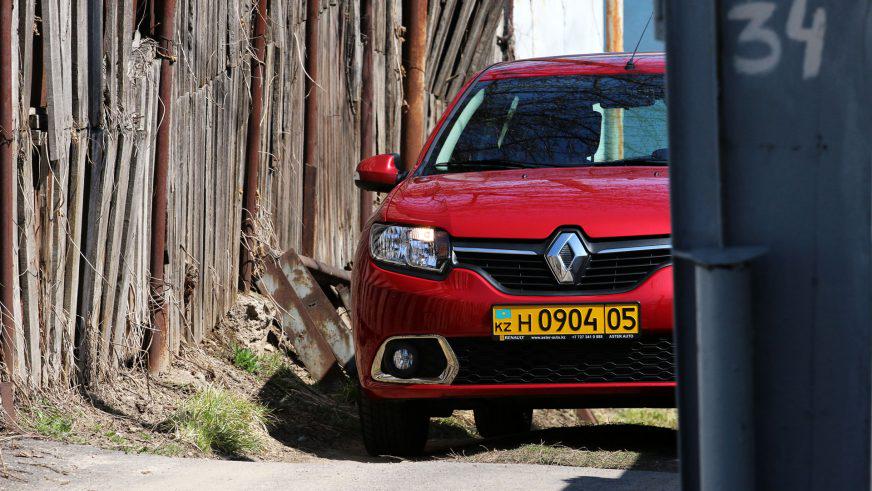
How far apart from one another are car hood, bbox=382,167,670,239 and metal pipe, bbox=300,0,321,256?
326 cm

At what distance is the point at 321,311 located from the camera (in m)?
7.31

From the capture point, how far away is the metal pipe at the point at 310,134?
27.9 ft

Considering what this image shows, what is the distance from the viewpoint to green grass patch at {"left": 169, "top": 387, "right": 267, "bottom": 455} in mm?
5285

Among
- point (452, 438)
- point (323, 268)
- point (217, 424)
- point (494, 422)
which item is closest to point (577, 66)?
point (494, 422)

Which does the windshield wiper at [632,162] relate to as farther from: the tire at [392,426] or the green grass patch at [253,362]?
the green grass patch at [253,362]

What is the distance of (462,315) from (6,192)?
5.84 ft

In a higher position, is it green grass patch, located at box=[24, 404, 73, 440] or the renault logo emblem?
the renault logo emblem

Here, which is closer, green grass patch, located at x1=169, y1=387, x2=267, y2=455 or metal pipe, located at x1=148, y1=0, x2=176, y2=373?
green grass patch, located at x1=169, y1=387, x2=267, y2=455

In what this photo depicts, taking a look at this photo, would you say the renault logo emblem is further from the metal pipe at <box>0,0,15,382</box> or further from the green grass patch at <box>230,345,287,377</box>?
the green grass patch at <box>230,345,287,377</box>

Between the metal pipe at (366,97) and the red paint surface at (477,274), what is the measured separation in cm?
466

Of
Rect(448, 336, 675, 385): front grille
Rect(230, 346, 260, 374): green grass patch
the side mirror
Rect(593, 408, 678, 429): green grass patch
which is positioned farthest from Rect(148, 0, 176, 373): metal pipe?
Rect(593, 408, 678, 429): green grass patch

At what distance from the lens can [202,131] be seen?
267 inches

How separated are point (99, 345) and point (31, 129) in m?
1.06

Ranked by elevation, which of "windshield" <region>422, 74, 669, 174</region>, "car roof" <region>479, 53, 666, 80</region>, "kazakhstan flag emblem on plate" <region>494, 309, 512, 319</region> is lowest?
"kazakhstan flag emblem on plate" <region>494, 309, 512, 319</region>
